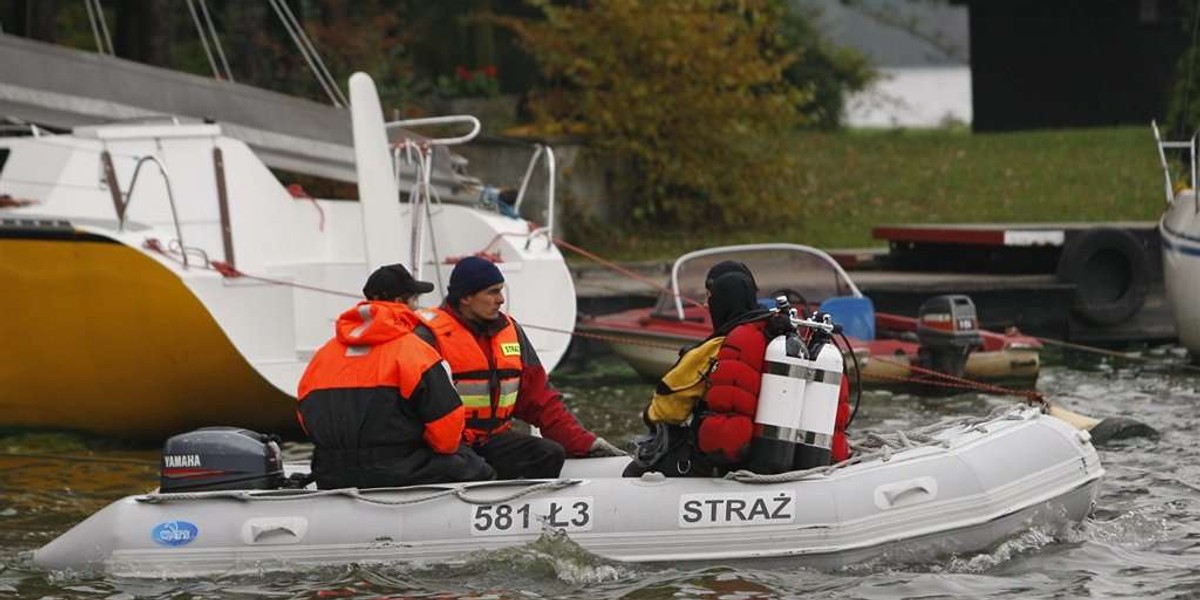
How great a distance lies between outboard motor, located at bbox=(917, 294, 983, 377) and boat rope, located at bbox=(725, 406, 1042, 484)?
199 inches

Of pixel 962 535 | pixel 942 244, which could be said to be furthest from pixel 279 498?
pixel 942 244

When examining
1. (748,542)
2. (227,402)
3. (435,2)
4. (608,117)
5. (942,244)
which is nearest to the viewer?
(748,542)

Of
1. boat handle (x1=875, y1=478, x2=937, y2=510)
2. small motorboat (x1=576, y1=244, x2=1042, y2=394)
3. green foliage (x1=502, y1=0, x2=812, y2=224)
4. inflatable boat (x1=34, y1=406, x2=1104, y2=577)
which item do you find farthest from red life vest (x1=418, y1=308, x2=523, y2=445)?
green foliage (x1=502, y1=0, x2=812, y2=224)

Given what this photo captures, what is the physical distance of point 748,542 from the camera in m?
9.82

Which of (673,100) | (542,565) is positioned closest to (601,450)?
(542,565)

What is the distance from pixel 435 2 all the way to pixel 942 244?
44.8 feet

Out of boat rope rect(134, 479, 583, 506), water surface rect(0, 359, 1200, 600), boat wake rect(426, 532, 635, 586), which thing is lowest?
water surface rect(0, 359, 1200, 600)

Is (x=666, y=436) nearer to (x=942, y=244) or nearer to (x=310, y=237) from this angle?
(x=310, y=237)

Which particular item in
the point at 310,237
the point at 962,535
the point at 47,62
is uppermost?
the point at 47,62

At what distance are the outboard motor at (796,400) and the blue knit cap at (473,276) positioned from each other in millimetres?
1367

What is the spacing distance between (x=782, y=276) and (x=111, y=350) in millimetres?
5864

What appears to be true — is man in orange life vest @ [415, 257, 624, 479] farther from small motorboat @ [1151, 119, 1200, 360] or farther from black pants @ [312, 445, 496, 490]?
small motorboat @ [1151, 119, 1200, 360]

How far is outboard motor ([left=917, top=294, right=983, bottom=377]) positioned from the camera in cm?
1641

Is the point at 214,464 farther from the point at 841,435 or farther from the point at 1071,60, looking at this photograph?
the point at 1071,60
